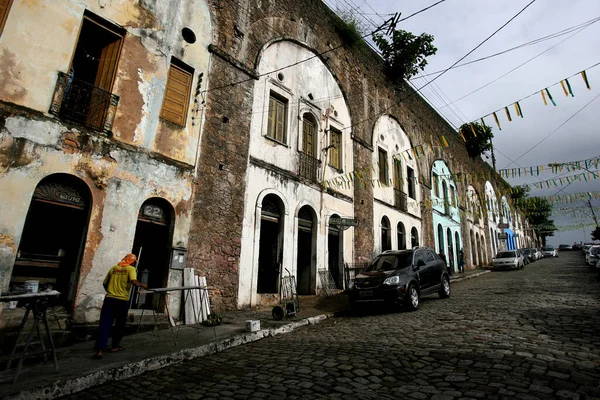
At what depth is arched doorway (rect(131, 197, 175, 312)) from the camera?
7.77 meters

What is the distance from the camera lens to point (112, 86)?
7.40 meters

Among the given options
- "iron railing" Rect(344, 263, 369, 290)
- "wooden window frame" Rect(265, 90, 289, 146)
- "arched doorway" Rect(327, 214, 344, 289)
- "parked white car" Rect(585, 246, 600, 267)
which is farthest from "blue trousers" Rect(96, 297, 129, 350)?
"parked white car" Rect(585, 246, 600, 267)

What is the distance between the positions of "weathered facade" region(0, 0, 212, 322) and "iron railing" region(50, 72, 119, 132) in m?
0.02

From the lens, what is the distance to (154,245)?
26.6 ft

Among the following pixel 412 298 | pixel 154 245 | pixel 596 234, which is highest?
pixel 596 234

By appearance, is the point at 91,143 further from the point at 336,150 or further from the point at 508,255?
the point at 508,255

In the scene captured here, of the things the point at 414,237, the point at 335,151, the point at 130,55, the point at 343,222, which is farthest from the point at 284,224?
the point at 414,237

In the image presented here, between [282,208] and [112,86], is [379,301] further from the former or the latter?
[112,86]

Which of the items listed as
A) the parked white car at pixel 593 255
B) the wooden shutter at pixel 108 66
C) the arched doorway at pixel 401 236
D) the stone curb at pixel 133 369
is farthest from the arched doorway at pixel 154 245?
the parked white car at pixel 593 255

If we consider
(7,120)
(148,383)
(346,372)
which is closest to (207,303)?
(148,383)

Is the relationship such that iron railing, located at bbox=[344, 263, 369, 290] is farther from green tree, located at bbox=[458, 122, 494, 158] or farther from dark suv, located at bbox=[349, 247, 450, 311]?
green tree, located at bbox=[458, 122, 494, 158]

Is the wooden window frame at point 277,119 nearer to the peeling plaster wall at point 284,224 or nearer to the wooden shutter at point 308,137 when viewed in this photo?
the wooden shutter at point 308,137

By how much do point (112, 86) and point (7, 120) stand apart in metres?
2.17

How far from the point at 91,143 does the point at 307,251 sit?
7.91m
